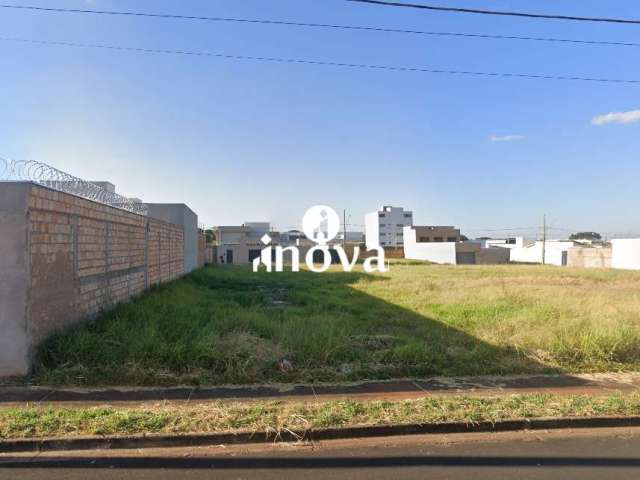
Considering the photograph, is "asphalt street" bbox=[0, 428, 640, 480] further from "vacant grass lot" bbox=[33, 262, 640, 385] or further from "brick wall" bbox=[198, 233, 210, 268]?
"brick wall" bbox=[198, 233, 210, 268]

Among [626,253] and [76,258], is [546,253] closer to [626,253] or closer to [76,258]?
[626,253]

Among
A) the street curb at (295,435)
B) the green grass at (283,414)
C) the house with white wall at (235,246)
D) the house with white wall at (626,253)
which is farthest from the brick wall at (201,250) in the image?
the house with white wall at (626,253)

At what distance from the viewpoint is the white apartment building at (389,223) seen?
10881 centimetres

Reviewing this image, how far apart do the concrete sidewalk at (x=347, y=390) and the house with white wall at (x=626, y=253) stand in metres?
49.1

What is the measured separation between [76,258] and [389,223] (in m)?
111

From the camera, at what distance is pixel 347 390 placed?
5.60m

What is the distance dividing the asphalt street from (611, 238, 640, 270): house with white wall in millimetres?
51404

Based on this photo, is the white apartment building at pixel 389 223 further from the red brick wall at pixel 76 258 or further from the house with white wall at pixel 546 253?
the red brick wall at pixel 76 258

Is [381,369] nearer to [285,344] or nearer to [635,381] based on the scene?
[285,344]

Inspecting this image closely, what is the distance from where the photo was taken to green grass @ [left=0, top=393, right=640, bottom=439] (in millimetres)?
4223

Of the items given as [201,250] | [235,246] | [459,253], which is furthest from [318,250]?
[201,250]

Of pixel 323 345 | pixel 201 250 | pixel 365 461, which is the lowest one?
pixel 365 461

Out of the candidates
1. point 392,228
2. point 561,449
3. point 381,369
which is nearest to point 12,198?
point 381,369

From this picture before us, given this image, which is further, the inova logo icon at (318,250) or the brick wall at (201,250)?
the inova logo icon at (318,250)
